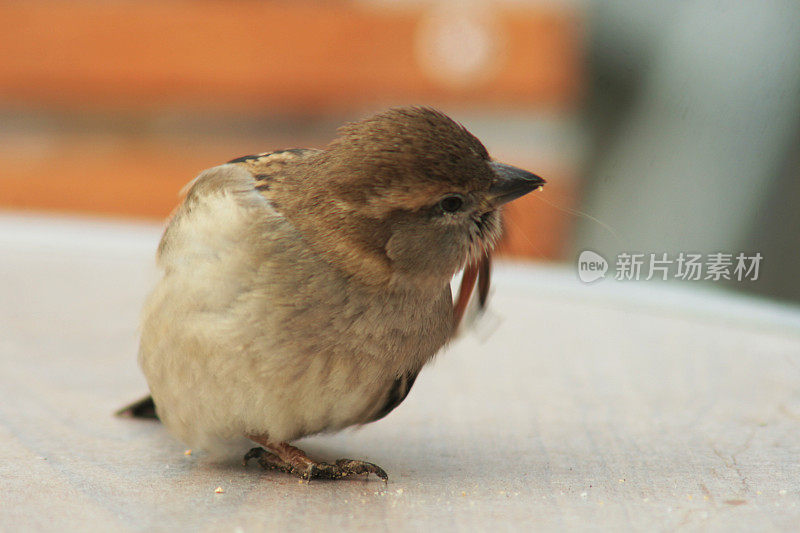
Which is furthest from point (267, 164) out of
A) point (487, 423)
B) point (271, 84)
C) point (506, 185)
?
point (271, 84)

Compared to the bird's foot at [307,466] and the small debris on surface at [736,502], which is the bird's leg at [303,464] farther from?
the small debris on surface at [736,502]

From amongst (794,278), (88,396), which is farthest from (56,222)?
(794,278)

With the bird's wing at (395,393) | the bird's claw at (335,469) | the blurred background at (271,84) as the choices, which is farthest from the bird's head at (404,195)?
the blurred background at (271,84)

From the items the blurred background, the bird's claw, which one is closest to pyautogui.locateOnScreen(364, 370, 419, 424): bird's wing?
the bird's claw

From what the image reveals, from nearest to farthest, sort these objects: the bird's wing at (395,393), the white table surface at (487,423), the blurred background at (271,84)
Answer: the white table surface at (487,423) → the bird's wing at (395,393) → the blurred background at (271,84)

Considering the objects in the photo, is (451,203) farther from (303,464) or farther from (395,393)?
(303,464)

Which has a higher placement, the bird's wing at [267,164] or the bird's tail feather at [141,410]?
the bird's wing at [267,164]

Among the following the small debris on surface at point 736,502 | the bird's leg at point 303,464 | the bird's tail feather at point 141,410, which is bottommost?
the bird's tail feather at point 141,410

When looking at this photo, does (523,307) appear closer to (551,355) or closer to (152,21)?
(551,355)
